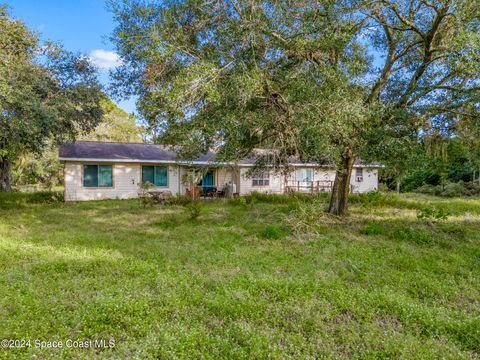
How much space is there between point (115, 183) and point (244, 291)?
13.7 m

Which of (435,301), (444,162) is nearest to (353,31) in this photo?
(444,162)

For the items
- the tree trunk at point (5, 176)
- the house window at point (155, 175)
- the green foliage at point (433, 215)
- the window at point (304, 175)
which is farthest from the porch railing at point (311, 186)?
the tree trunk at point (5, 176)

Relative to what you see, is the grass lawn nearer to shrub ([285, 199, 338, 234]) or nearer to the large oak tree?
shrub ([285, 199, 338, 234])

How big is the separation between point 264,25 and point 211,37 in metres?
1.35

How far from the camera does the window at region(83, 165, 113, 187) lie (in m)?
15.6

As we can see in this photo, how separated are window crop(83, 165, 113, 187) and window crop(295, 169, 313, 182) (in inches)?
450

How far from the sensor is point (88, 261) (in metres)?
5.46

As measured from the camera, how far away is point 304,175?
20734mm

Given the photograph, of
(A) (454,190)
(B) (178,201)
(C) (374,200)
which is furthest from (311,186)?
(A) (454,190)

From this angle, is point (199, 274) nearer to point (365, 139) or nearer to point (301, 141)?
point (301, 141)

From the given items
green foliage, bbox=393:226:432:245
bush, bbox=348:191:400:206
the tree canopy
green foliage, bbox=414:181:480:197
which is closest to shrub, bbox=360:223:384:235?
green foliage, bbox=393:226:432:245

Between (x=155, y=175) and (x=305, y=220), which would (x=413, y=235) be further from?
(x=155, y=175)

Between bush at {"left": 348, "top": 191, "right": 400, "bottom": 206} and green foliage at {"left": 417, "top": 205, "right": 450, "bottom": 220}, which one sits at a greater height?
bush at {"left": 348, "top": 191, "right": 400, "bottom": 206}

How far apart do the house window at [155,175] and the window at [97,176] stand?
1.74 meters
